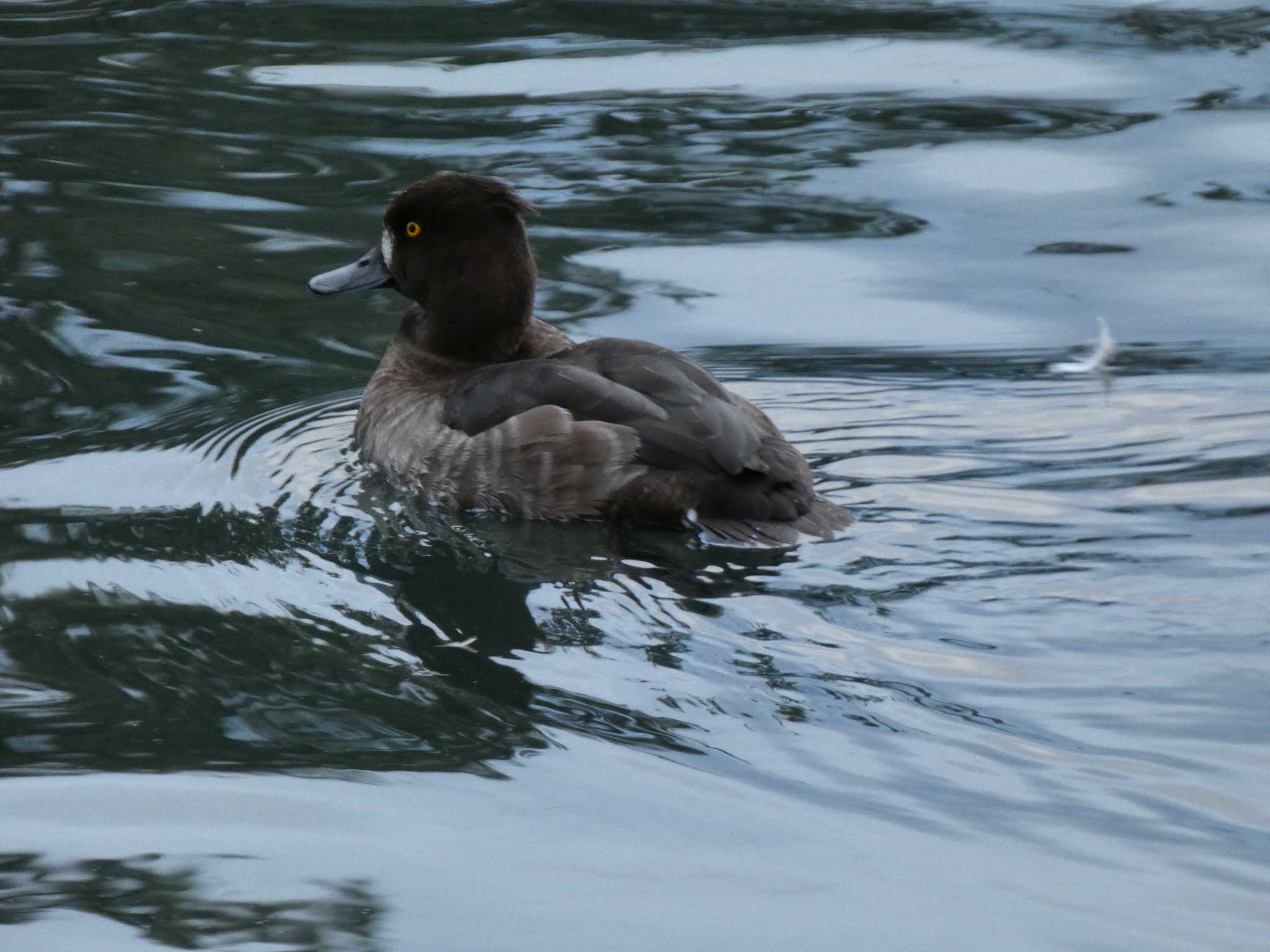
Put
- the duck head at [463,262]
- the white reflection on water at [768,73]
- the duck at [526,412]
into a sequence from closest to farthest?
the duck at [526,412], the duck head at [463,262], the white reflection on water at [768,73]

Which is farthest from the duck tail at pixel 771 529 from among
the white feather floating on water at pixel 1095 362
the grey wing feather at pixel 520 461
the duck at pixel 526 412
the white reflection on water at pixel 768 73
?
the white reflection on water at pixel 768 73

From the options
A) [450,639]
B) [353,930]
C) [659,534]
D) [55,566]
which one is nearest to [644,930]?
[353,930]

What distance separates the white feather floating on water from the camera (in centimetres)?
714

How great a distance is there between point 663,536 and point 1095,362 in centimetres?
241

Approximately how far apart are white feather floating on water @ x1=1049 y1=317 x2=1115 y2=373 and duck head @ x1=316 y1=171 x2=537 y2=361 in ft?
7.01

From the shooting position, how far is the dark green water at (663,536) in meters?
3.63

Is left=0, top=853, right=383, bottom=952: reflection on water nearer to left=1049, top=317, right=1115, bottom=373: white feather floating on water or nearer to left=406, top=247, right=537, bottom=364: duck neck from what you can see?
left=406, top=247, right=537, bottom=364: duck neck

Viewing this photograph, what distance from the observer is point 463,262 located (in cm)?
639

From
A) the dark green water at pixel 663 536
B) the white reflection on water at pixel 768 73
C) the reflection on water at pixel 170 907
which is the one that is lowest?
the reflection on water at pixel 170 907

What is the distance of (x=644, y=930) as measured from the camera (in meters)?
3.41

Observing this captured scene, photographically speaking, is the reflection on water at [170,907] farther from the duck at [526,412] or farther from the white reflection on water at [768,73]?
the white reflection on water at [768,73]

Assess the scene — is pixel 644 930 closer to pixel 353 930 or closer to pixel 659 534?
pixel 353 930

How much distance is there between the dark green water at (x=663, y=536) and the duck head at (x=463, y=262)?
632 mm

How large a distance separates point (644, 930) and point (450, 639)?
1.64 m
